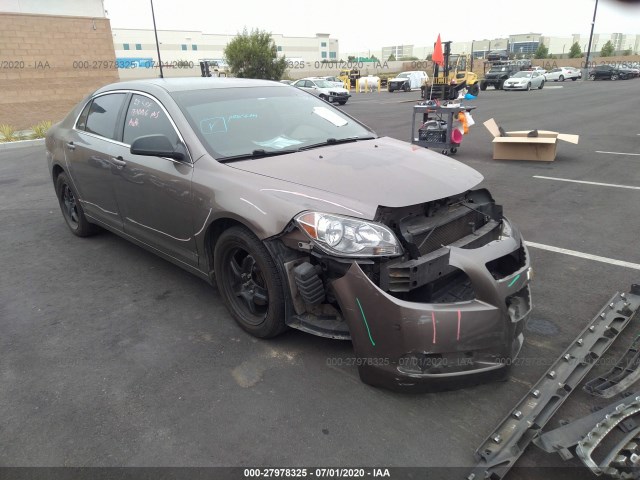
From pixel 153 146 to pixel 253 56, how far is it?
36.2m

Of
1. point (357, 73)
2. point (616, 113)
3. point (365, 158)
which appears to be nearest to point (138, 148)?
point (365, 158)

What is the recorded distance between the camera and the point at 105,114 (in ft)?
14.8

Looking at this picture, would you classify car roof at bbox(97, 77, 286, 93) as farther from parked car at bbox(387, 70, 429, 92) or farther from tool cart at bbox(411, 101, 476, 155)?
parked car at bbox(387, 70, 429, 92)

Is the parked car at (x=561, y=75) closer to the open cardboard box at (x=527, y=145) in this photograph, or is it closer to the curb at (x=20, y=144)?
the open cardboard box at (x=527, y=145)

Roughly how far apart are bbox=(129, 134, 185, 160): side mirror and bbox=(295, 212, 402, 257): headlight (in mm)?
1331

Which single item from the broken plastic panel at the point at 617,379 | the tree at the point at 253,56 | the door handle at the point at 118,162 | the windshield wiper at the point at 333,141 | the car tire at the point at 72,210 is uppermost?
the tree at the point at 253,56

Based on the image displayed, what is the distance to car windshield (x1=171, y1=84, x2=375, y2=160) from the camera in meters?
3.48

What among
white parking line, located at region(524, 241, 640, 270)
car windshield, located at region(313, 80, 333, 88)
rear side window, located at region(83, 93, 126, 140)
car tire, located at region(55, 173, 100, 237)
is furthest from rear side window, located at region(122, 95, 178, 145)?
car windshield, located at region(313, 80, 333, 88)

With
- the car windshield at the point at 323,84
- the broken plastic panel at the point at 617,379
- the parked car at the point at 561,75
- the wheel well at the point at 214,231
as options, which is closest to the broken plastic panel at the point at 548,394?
the broken plastic panel at the point at 617,379

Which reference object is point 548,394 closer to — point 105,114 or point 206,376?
point 206,376

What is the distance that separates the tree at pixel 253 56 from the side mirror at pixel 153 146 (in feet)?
115

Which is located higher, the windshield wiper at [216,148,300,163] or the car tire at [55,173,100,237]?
the windshield wiper at [216,148,300,163]

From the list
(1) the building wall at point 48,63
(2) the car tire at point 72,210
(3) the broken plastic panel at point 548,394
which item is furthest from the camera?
(1) the building wall at point 48,63

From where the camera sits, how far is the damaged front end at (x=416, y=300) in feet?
7.95
